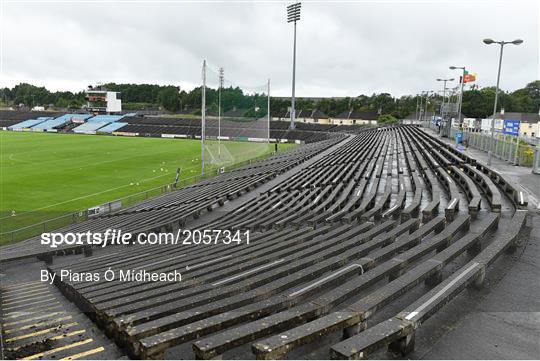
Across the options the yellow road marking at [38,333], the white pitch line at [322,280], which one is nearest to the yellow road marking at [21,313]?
the yellow road marking at [38,333]

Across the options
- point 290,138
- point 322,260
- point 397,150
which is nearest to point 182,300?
point 322,260

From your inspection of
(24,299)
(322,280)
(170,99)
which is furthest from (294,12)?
(170,99)

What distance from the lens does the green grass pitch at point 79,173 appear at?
80.4 ft

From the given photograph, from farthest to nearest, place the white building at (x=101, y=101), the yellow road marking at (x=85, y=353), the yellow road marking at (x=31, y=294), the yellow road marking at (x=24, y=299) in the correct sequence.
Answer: the white building at (x=101, y=101) < the yellow road marking at (x=31, y=294) < the yellow road marking at (x=24, y=299) < the yellow road marking at (x=85, y=353)

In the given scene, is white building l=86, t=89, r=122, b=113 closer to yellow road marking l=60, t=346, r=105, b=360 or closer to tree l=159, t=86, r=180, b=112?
tree l=159, t=86, r=180, b=112

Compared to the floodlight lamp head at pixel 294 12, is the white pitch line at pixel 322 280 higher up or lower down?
lower down

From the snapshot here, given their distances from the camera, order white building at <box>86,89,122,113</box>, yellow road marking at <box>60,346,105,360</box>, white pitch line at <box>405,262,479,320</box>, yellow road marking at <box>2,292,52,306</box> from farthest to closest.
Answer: white building at <box>86,89,122,113</box> < yellow road marking at <box>2,292,52,306</box> < yellow road marking at <box>60,346,105,360</box> < white pitch line at <box>405,262,479,320</box>

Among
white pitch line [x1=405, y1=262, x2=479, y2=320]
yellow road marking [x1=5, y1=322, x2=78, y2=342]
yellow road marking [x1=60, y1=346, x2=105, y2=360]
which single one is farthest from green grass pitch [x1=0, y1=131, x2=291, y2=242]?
white pitch line [x1=405, y1=262, x2=479, y2=320]

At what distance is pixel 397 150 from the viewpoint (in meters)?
29.4

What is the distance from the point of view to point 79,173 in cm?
3716

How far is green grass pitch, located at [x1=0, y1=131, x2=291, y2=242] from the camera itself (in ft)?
80.4

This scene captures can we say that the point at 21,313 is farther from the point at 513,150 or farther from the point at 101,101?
the point at 101,101

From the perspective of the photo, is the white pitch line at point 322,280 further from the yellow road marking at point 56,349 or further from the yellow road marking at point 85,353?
the yellow road marking at point 56,349

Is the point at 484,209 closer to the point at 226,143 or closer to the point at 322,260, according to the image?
the point at 322,260
